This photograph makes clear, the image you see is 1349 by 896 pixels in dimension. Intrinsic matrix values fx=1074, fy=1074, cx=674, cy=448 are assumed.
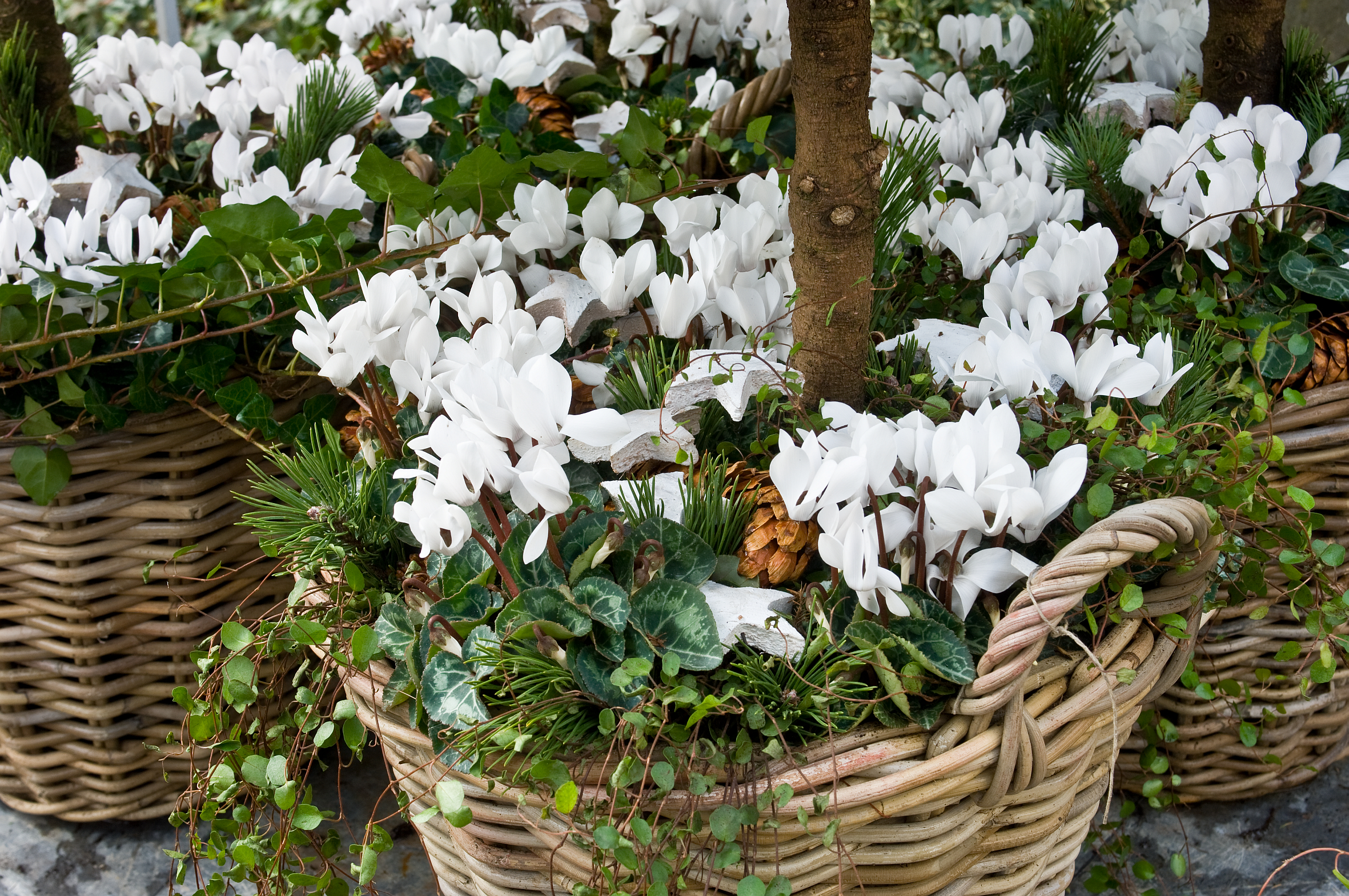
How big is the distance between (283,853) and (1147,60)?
1674 mm

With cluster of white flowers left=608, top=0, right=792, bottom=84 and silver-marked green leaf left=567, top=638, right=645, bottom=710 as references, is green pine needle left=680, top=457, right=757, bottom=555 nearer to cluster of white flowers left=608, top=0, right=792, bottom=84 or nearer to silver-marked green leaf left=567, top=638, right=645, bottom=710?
silver-marked green leaf left=567, top=638, right=645, bottom=710

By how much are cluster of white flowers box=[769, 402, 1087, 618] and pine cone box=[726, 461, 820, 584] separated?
75 millimetres

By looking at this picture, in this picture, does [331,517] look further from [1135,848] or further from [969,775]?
[1135,848]

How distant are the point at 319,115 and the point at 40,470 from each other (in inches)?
26.1

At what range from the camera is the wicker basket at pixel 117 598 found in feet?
4.27

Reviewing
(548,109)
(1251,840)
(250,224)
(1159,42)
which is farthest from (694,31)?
(1251,840)

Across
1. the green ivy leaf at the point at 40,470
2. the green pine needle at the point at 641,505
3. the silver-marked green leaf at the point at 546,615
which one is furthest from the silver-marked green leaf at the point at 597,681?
the green ivy leaf at the point at 40,470

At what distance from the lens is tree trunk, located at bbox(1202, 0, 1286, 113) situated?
148 cm

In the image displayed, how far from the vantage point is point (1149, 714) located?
1279 mm

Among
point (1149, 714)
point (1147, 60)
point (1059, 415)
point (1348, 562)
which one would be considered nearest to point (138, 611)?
point (1059, 415)

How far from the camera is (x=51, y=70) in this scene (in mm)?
1624

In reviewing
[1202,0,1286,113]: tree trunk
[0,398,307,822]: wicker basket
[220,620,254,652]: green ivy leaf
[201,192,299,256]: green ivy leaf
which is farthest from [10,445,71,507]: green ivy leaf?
[1202,0,1286,113]: tree trunk

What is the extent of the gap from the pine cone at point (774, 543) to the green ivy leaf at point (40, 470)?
0.82 meters

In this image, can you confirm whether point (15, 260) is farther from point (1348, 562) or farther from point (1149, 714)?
point (1348, 562)
